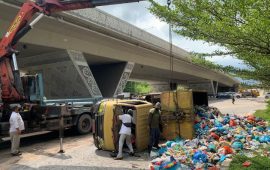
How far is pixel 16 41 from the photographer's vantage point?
1227 centimetres

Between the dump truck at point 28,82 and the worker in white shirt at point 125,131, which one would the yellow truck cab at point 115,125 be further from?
the dump truck at point 28,82

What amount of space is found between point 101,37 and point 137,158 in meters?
17.1

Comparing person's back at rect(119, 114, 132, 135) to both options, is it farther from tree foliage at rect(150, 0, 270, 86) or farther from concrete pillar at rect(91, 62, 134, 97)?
concrete pillar at rect(91, 62, 134, 97)

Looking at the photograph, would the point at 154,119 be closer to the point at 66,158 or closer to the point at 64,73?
the point at 66,158

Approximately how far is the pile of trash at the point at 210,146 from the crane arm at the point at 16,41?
6.32 metres

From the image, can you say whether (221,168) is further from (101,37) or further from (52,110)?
(101,37)

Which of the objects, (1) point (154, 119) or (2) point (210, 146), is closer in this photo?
(2) point (210, 146)

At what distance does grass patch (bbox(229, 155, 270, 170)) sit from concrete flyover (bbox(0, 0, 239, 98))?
14138 millimetres

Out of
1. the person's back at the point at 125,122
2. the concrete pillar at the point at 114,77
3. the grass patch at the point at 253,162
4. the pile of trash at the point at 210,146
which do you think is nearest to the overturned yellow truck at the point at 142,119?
the person's back at the point at 125,122

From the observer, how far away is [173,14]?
249 inches

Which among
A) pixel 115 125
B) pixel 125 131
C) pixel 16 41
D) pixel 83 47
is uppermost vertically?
pixel 83 47

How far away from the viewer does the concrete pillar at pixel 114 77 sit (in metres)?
30.2

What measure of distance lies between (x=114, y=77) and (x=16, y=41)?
1902 cm

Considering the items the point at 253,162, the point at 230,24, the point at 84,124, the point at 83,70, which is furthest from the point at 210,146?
the point at 83,70
